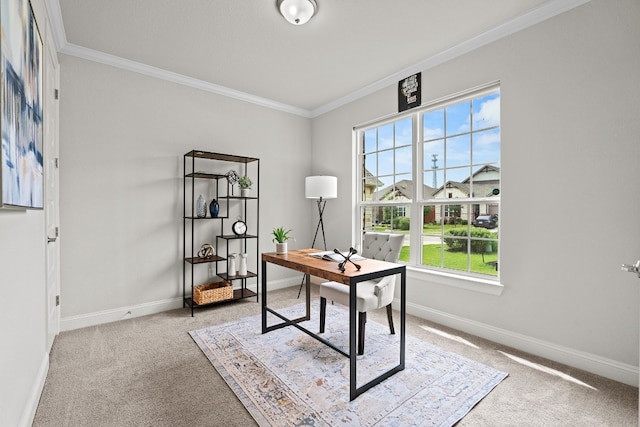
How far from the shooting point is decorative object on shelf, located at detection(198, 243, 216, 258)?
3547 mm

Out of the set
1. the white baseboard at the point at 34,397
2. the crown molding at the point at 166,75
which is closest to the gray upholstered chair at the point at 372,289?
the white baseboard at the point at 34,397

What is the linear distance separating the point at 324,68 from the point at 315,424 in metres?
3.23

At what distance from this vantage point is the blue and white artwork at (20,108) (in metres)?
1.15

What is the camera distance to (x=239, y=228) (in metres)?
3.79

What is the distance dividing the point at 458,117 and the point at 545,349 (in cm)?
219

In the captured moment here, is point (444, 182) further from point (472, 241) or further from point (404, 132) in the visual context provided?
point (404, 132)

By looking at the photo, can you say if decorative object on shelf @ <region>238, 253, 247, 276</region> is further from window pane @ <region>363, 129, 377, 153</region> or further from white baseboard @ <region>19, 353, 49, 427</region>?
window pane @ <region>363, 129, 377, 153</region>

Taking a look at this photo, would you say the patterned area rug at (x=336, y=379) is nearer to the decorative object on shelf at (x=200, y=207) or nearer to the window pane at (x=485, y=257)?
the window pane at (x=485, y=257)

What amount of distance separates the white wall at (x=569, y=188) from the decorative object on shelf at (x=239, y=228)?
2565 millimetres

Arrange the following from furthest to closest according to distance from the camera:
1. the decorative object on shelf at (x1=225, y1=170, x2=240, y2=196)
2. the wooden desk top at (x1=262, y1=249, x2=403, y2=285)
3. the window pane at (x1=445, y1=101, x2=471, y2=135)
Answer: the decorative object on shelf at (x1=225, y1=170, x2=240, y2=196), the window pane at (x1=445, y1=101, x2=471, y2=135), the wooden desk top at (x1=262, y1=249, x2=403, y2=285)

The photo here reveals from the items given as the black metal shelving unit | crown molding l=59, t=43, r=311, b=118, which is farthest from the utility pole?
crown molding l=59, t=43, r=311, b=118

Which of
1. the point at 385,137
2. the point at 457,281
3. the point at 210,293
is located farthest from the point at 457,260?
the point at 210,293

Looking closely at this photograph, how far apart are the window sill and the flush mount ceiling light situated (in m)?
2.61

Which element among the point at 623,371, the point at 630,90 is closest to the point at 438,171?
the point at 630,90
